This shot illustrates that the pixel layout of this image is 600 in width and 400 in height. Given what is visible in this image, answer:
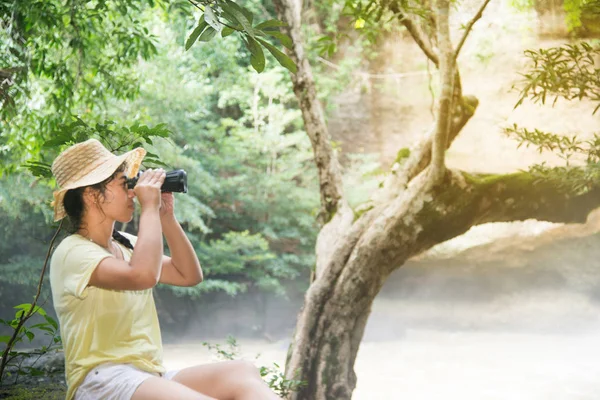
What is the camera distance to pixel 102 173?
123 cm

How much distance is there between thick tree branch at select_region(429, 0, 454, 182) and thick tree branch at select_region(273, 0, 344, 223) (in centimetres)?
80

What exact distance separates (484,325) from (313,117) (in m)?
5.39

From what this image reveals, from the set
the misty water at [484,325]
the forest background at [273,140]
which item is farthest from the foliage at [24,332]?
the misty water at [484,325]

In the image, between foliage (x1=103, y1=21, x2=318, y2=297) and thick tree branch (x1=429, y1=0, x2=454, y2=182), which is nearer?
thick tree branch (x1=429, y1=0, x2=454, y2=182)

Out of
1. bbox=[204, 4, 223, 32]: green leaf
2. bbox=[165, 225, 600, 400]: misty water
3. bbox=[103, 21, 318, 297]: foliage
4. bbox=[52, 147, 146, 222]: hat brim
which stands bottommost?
bbox=[165, 225, 600, 400]: misty water

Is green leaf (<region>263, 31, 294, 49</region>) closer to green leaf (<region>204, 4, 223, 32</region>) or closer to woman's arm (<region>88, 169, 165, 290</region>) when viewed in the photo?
green leaf (<region>204, 4, 223, 32</region>)

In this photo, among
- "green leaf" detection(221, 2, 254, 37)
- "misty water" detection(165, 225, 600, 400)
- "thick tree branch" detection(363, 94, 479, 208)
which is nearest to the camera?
"green leaf" detection(221, 2, 254, 37)

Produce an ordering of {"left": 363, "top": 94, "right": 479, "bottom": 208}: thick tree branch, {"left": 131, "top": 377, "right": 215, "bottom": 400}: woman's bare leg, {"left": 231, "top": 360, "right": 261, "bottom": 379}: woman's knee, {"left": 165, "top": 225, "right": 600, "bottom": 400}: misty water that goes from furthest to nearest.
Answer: {"left": 165, "top": 225, "right": 600, "bottom": 400}: misty water → {"left": 363, "top": 94, "right": 479, "bottom": 208}: thick tree branch → {"left": 231, "top": 360, "right": 261, "bottom": 379}: woman's knee → {"left": 131, "top": 377, "right": 215, "bottom": 400}: woman's bare leg

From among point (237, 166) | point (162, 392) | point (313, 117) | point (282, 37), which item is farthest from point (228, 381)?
point (237, 166)

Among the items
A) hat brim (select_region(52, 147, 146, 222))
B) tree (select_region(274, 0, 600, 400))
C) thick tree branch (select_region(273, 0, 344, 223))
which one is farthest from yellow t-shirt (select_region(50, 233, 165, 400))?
thick tree branch (select_region(273, 0, 344, 223))

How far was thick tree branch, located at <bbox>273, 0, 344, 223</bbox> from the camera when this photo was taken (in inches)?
145

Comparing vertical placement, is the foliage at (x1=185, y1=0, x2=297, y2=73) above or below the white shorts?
above

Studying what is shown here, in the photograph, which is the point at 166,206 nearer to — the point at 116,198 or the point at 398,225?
the point at 116,198

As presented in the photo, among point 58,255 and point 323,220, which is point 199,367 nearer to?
point 58,255
